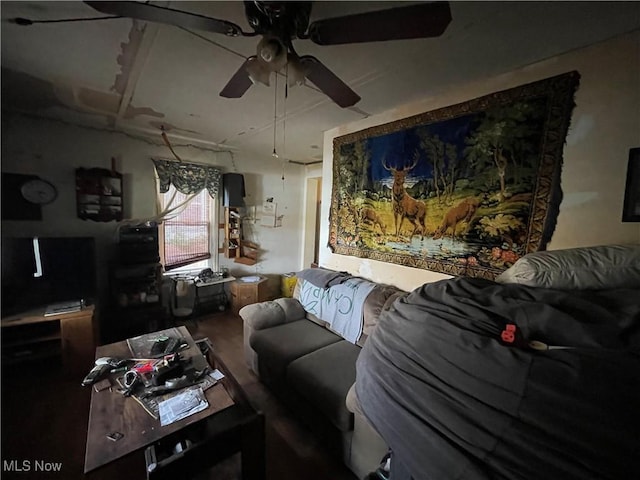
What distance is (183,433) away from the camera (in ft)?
4.42

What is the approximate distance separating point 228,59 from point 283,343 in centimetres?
200

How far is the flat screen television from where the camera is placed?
2178 mm

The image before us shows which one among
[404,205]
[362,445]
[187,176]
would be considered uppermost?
[187,176]

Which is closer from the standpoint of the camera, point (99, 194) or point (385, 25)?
point (385, 25)

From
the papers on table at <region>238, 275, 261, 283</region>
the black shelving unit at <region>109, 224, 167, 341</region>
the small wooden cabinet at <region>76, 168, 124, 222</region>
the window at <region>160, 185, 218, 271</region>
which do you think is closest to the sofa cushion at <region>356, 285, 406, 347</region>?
the papers on table at <region>238, 275, 261, 283</region>

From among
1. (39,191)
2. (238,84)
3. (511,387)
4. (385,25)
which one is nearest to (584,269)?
Answer: (511,387)

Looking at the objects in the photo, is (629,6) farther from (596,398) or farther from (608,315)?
(596,398)

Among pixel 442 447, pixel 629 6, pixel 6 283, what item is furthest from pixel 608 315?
pixel 6 283

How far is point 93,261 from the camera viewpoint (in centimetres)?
250

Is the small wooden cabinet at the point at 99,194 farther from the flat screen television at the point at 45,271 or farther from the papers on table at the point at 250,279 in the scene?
the papers on table at the point at 250,279

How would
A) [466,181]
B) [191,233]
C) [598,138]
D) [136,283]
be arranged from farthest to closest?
[191,233], [136,283], [466,181], [598,138]

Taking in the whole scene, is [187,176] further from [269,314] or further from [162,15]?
[162,15]

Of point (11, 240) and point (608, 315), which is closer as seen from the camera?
point (608, 315)

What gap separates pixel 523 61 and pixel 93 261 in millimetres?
3761
